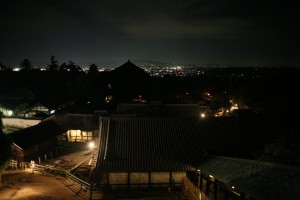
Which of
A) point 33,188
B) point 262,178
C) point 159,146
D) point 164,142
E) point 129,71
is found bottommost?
point 33,188

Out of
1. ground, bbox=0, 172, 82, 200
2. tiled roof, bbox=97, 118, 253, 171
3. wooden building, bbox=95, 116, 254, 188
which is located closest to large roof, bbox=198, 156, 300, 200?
wooden building, bbox=95, 116, 254, 188

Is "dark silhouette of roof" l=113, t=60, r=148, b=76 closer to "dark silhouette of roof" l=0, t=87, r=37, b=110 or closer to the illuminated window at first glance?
"dark silhouette of roof" l=0, t=87, r=37, b=110

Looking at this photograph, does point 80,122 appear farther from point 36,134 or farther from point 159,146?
point 159,146

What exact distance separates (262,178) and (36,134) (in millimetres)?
28087

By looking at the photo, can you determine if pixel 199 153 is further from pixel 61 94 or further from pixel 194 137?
pixel 61 94

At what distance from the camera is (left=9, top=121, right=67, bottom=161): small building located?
31.1 m

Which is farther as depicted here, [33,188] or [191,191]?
[33,188]

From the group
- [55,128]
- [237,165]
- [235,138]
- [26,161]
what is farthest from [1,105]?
[237,165]

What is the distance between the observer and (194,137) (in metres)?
22.8

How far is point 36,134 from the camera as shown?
33.9 m

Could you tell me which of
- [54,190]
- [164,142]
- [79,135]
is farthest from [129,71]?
[54,190]

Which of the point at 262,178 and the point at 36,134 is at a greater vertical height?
the point at 262,178

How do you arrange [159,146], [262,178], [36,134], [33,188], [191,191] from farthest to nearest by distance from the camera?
[36,134], [33,188], [159,146], [191,191], [262,178]

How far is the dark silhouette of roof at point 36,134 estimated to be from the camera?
3170cm
